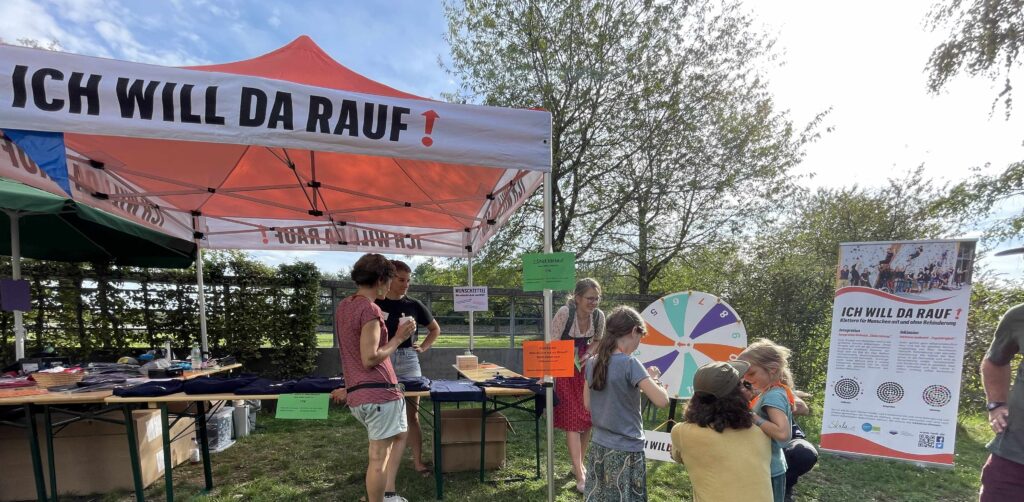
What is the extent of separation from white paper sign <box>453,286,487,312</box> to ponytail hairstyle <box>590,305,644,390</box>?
2512 millimetres

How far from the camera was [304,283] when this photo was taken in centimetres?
565

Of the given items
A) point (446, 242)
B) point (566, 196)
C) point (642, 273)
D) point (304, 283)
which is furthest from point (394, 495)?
point (642, 273)

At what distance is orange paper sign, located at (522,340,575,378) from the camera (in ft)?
7.41

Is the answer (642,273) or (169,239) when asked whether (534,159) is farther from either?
(642,273)

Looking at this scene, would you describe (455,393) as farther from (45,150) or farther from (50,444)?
(50,444)

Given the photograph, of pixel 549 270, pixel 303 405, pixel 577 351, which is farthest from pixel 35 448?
pixel 577 351

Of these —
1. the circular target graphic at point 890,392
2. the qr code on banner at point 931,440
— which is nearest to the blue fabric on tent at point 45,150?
the circular target graphic at point 890,392

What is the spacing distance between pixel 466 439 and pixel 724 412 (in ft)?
7.70

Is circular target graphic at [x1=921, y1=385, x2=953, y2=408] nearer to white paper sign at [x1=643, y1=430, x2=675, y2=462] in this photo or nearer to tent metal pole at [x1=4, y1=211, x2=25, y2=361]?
white paper sign at [x1=643, y1=430, x2=675, y2=462]

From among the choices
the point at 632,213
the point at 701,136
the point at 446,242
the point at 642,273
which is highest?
the point at 701,136

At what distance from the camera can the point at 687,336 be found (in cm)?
354

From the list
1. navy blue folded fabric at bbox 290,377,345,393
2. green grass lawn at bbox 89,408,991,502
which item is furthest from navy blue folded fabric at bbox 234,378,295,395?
green grass lawn at bbox 89,408,991,502

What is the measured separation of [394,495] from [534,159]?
2.35 m

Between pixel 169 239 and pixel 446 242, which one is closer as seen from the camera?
pixel 169 239
